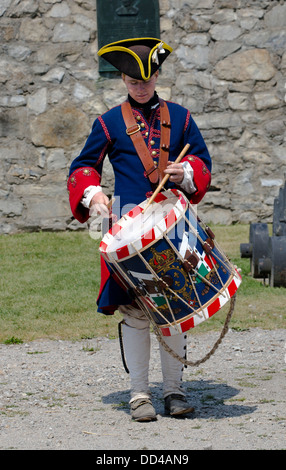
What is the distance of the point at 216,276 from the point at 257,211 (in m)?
5.64

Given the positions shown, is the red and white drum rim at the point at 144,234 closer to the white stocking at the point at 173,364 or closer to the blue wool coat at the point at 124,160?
the blue wool coat at the point at 124,160

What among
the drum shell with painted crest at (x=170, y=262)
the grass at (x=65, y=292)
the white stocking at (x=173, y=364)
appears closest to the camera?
the drum shell with painted crest at (x=170, y=262)

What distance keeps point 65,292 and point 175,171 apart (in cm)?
313

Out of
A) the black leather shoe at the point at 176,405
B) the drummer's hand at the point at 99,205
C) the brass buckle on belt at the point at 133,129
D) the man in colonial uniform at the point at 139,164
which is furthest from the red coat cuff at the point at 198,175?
the black leather shoe at the point at 176,405

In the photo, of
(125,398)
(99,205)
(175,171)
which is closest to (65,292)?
(125,398)

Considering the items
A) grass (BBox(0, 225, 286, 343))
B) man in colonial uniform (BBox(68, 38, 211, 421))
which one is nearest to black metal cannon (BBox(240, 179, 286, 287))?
→ grass (BBox(0, 225, 286, 343))

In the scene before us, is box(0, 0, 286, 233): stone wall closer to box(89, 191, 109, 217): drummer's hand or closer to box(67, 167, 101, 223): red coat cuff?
box(67, 167, 101, 223): red coat cuff

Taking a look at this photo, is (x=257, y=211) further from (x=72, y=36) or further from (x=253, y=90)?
(x=72, y=36)

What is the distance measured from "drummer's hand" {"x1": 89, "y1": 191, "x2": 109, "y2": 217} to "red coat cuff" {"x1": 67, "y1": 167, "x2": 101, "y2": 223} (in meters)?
0.09

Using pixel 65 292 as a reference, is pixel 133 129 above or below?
above

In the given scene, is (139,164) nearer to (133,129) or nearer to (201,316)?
(133,129)

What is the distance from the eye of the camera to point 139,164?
3570 mm

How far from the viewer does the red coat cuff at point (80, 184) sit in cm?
359

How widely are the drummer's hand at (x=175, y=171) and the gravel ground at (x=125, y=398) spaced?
1040mm
